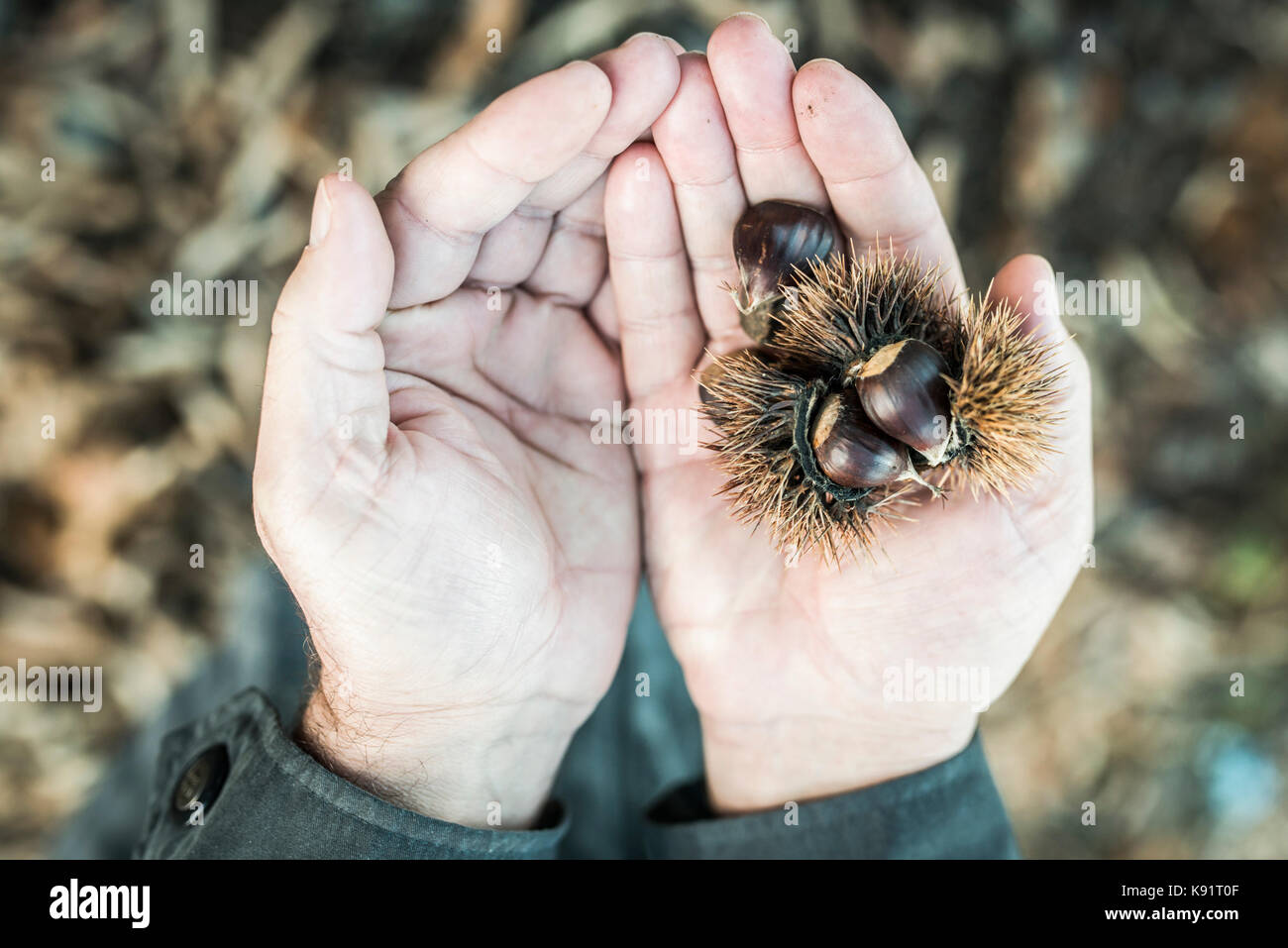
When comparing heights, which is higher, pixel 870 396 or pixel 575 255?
pixel 575 255

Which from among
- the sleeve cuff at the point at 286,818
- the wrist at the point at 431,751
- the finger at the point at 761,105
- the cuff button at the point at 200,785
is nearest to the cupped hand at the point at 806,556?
the finger at the point at 761,105

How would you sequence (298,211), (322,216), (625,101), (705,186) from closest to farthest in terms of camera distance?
(322,216) → (625,101) → (705,186) → (298,211)

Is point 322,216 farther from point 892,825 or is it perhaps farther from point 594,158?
point 892,825

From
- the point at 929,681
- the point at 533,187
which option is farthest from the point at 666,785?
the point at 533,187

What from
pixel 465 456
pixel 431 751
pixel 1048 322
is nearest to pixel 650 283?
pixel 465 456

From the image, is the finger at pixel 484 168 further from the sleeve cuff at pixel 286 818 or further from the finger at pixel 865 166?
the sleeve cuff at pixel 286 818

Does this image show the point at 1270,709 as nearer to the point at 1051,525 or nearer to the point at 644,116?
the point at 1051,525

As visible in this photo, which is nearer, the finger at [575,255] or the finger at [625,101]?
the finger at [625,101]

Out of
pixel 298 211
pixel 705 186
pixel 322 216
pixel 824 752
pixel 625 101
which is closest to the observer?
pixel 322 216
